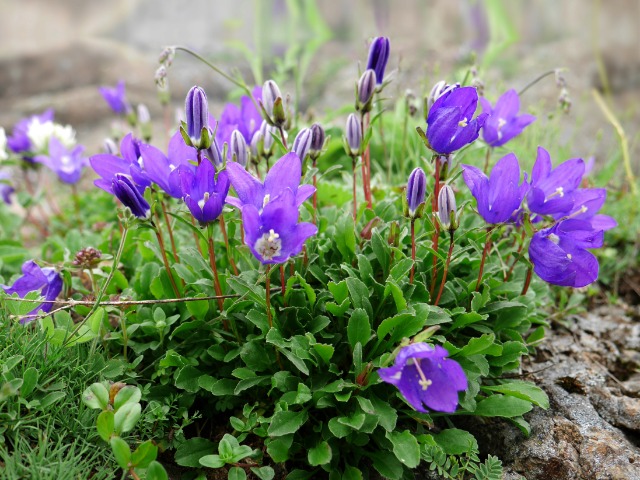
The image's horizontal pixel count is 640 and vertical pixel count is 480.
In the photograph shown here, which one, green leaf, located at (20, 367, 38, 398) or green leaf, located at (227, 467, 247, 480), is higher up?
green leaf, located at (20, 367, 38, 398)

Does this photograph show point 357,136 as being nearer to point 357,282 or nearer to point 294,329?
point 357,282

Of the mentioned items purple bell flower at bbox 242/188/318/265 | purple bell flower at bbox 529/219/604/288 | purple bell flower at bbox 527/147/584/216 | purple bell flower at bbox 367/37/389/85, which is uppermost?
purple bell flower at bbox 367/37/389/85

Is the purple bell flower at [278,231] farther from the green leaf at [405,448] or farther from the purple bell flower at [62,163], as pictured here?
the purple bell flower at [62,163]

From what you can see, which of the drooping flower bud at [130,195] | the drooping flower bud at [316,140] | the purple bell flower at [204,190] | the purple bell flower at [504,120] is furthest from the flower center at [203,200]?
the purple bell flower at [504,120]

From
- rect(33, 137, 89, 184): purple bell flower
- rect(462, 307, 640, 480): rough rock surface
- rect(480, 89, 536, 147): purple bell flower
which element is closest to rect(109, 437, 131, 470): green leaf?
rect(462, 307, 640, 480): rough rock surface

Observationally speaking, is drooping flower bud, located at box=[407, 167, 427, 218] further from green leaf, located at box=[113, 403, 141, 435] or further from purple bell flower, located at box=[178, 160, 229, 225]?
green leaf, located at box=[113, 403, 141, 435]

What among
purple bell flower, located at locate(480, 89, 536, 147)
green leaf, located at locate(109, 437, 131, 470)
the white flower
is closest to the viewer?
green leaf, located at locate(109, 437, 131, 470)

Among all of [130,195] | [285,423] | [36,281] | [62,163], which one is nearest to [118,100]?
[62,163]
